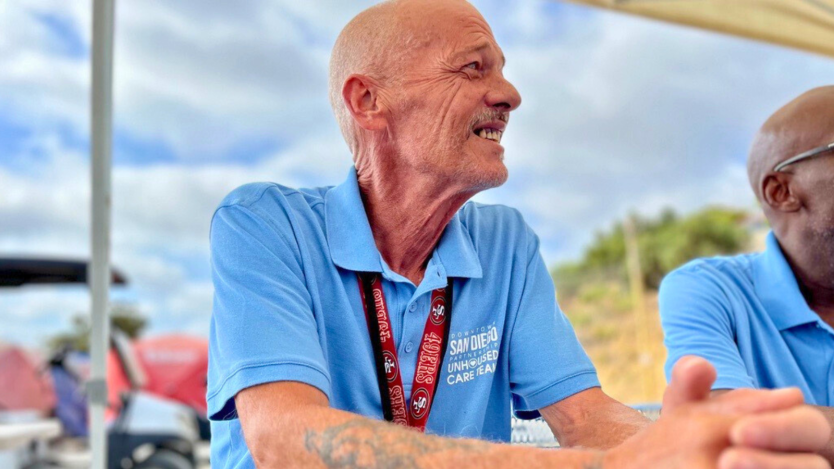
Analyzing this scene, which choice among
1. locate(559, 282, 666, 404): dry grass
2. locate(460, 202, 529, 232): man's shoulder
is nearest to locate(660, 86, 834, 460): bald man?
locate(460, 202, 529, 232): man's shoulder

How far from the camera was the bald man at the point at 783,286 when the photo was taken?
1.89 meters

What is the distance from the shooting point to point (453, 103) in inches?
63.9

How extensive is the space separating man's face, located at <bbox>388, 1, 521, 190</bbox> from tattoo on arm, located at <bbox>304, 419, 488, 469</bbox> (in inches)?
29.0

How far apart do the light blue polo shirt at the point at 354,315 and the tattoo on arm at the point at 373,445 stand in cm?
18

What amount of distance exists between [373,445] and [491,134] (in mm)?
896

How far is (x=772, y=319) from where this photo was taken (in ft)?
6.42

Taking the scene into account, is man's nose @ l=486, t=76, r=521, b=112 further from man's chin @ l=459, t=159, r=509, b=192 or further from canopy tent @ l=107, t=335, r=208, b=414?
canopy tent @ l=107, t=335, r=208, b=414

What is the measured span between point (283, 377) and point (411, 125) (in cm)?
73

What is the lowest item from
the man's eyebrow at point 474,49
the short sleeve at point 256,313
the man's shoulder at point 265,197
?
the short sleeve at point 256,313

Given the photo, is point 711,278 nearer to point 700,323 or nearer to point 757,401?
point 700,323

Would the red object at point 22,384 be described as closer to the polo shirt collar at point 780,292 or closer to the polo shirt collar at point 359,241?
the polo shirt collar at point 359,241

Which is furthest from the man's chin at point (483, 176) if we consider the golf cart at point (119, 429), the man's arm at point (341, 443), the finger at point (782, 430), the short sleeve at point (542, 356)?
the golf cart at point (119, 429)

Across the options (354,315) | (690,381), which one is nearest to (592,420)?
(354,315)

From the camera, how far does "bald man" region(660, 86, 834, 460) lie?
6.20 feet
